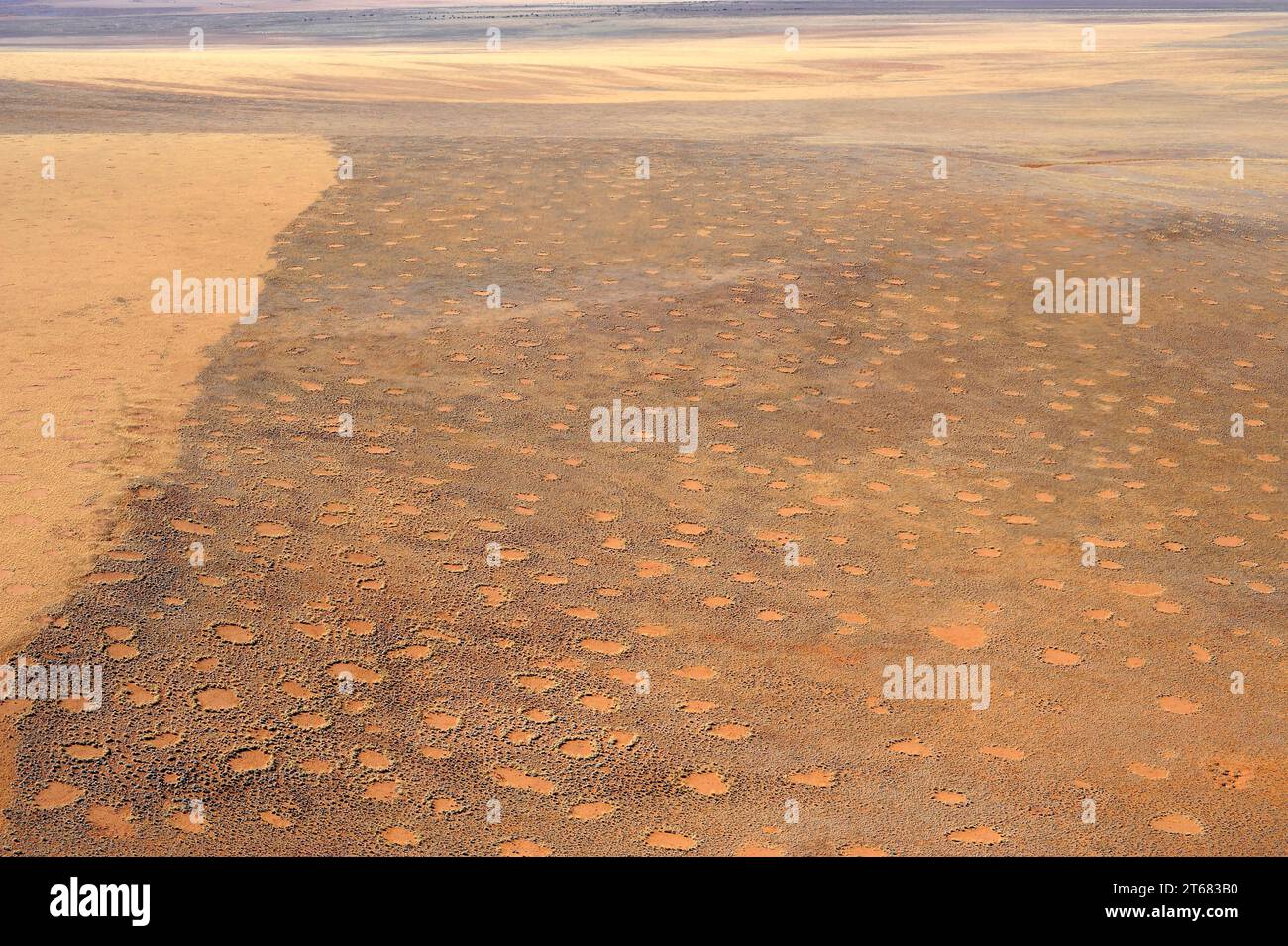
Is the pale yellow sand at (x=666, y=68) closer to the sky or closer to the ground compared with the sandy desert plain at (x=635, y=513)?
closer to the sky

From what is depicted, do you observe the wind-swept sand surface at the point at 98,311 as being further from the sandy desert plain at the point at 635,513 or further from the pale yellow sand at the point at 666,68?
the pale yellow sand at the point at 666,68

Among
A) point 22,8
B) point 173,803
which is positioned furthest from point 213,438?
point 22,8

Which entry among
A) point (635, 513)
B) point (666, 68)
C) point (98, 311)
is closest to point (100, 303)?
point (98, 311)

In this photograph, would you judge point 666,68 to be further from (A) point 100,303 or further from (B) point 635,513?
(B) point 635,513

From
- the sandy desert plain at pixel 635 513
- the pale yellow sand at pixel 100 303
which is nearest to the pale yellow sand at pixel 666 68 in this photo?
the pale yellow sand at pixel 100 303

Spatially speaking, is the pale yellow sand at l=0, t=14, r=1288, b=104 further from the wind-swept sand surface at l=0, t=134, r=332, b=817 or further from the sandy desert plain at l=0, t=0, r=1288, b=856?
the sandy desert plain at l=0, t=0, r=1288, b=856

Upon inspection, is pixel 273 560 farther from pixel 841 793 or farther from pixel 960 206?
pixel 960 206
